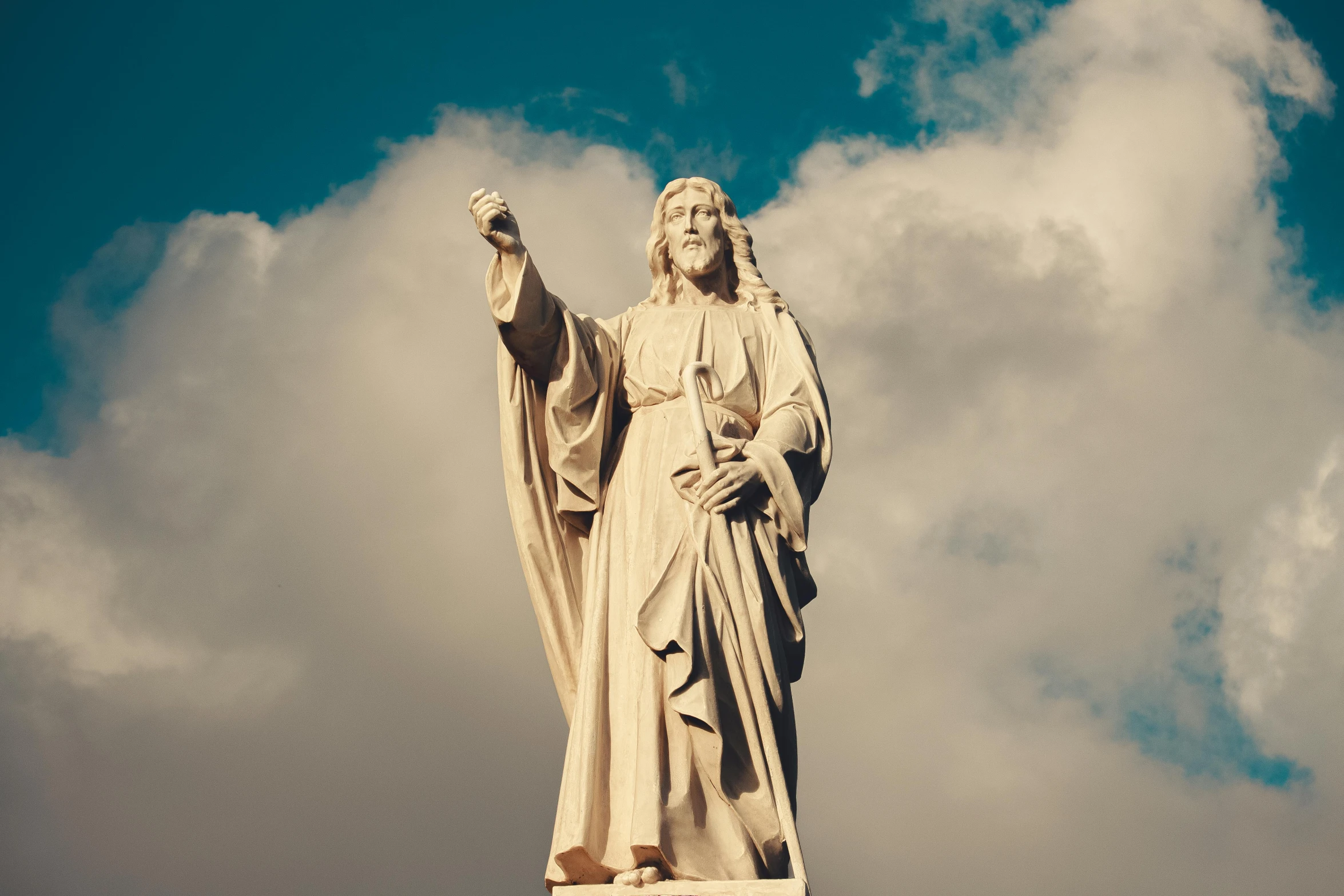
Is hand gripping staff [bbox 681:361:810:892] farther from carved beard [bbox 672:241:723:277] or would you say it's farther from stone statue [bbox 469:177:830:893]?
carved beard [bbox 672:241:723:277]

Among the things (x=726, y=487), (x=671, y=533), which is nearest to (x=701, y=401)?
(x=726, y=487)

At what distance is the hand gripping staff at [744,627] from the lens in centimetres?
981

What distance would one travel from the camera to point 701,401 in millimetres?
10953

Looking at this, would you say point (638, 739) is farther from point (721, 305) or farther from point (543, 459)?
point (721, 305)

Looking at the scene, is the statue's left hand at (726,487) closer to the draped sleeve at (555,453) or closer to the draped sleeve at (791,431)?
the draped sleeve at (791,431)

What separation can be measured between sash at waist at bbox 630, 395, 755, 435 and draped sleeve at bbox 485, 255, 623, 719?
0.80 feet

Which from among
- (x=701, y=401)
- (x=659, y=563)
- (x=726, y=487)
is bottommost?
(x=659, y=563)

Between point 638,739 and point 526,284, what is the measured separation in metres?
2.88

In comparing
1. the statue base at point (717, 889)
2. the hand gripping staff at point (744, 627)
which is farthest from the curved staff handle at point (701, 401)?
the statue base at point (717, 889)

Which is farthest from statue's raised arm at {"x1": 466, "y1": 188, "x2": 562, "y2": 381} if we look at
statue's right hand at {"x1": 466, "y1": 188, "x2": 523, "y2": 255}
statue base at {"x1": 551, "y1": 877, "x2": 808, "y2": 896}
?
statue base at {"x1": 551, "y1": 877, "x2": 808, "y2": 896}

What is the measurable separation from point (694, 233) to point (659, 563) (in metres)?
2.64

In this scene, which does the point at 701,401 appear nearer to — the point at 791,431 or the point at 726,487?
the point at 791,431

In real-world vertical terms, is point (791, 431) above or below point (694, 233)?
below

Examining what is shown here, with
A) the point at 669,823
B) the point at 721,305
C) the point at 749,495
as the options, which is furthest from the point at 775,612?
the point at 721,305
